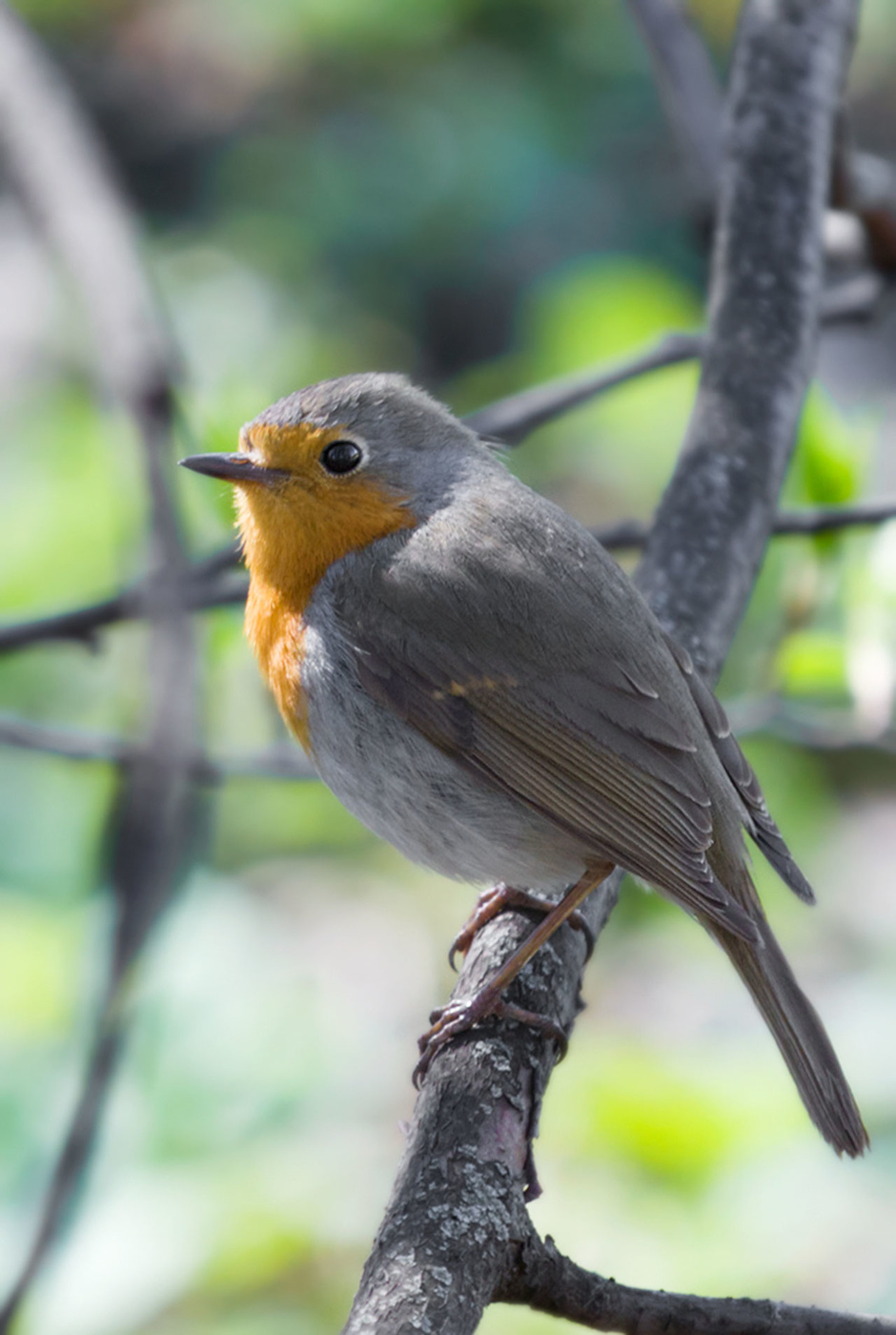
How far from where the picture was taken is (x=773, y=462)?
8.66 ft

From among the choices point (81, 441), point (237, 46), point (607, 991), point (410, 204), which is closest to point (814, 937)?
point (607, 991)

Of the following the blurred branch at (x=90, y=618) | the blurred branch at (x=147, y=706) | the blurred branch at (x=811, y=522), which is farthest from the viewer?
the blurred branch at (x=811, y=522)

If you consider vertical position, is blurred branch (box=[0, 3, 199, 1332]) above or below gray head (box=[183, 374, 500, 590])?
below

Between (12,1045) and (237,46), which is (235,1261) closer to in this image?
(12,1045)

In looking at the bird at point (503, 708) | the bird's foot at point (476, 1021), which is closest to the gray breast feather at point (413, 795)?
the bird at point (503, 708)

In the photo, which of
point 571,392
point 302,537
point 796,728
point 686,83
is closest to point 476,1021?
point 302,537

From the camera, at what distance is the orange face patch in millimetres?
2408

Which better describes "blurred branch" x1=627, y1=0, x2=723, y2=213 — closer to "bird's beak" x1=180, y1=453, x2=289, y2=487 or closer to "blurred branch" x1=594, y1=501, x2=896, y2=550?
"blurred branch" x1=594, y1=501, x2=896, y2=550

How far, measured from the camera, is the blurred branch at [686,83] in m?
3.39

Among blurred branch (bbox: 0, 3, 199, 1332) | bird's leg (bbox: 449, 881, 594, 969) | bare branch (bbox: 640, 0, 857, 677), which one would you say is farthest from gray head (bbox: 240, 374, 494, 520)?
blurred branch (bbox: 0, 3, 199, 1332)

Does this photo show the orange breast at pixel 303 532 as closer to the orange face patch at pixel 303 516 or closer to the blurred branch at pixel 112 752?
the orange face patch at pixel 303 516

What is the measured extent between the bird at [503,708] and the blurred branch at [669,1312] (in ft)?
1.58

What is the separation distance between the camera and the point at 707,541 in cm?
254

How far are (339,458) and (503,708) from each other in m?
0.51
